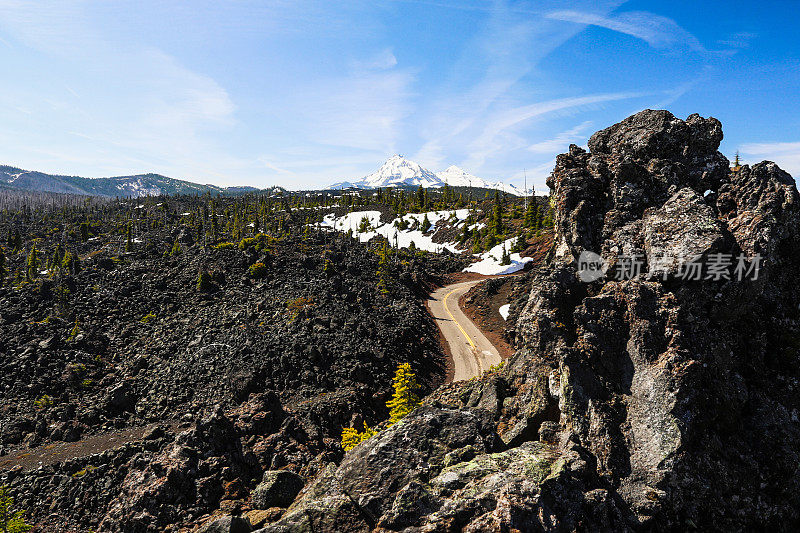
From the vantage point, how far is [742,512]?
940 cm

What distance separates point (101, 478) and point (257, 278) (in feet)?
112

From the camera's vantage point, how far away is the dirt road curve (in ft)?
122

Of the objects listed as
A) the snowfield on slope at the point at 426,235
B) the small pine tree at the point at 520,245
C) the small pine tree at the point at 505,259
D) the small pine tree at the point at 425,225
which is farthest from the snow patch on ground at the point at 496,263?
the small pine tree at the point at 425,225

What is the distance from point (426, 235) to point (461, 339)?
212 feet

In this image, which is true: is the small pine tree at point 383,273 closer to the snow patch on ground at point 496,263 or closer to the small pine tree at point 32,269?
the snow patch on ground at point 496,263

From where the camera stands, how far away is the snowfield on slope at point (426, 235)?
71438mm

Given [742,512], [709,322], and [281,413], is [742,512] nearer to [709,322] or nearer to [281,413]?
[709,322]

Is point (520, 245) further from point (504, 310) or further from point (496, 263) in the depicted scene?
point (504, 310)

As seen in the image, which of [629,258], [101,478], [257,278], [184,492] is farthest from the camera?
[257,278]

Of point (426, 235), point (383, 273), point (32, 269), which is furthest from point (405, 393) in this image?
point (32, 269)

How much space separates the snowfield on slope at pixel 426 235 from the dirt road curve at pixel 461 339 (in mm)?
14312

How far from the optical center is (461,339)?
4381 centimetres

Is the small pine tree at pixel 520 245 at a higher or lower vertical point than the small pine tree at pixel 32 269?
higher

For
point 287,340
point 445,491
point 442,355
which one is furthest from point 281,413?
point 445,491
